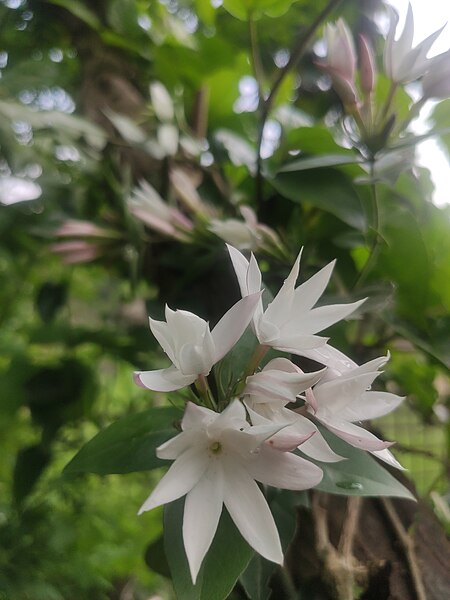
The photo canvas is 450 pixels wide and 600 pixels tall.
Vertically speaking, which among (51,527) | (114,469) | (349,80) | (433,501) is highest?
(349,80)

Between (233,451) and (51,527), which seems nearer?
(233,451)

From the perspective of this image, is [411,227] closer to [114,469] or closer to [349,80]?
[349,80]

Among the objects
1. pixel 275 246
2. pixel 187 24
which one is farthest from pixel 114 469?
pixel 187 24

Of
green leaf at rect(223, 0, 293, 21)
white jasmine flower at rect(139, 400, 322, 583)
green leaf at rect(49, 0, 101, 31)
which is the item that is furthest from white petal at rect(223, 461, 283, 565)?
green leaf at rect(49, 0, 101, 31)

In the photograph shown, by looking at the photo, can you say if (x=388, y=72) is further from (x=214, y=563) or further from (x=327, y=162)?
(x=214, y=563)

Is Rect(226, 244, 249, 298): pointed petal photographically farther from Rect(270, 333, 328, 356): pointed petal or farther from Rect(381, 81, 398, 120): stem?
Rect(381, 81, 398, 120): stem

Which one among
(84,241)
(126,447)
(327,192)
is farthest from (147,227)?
(126,447)

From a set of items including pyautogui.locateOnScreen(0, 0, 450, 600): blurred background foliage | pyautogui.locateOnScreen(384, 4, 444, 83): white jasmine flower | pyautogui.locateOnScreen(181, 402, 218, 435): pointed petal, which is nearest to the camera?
pyautogui.locateOnScreen(181, 402, 218, 435): pointed petal

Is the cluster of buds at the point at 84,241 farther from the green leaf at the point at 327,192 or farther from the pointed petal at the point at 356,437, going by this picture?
the pointed petal at the point at 356,437
